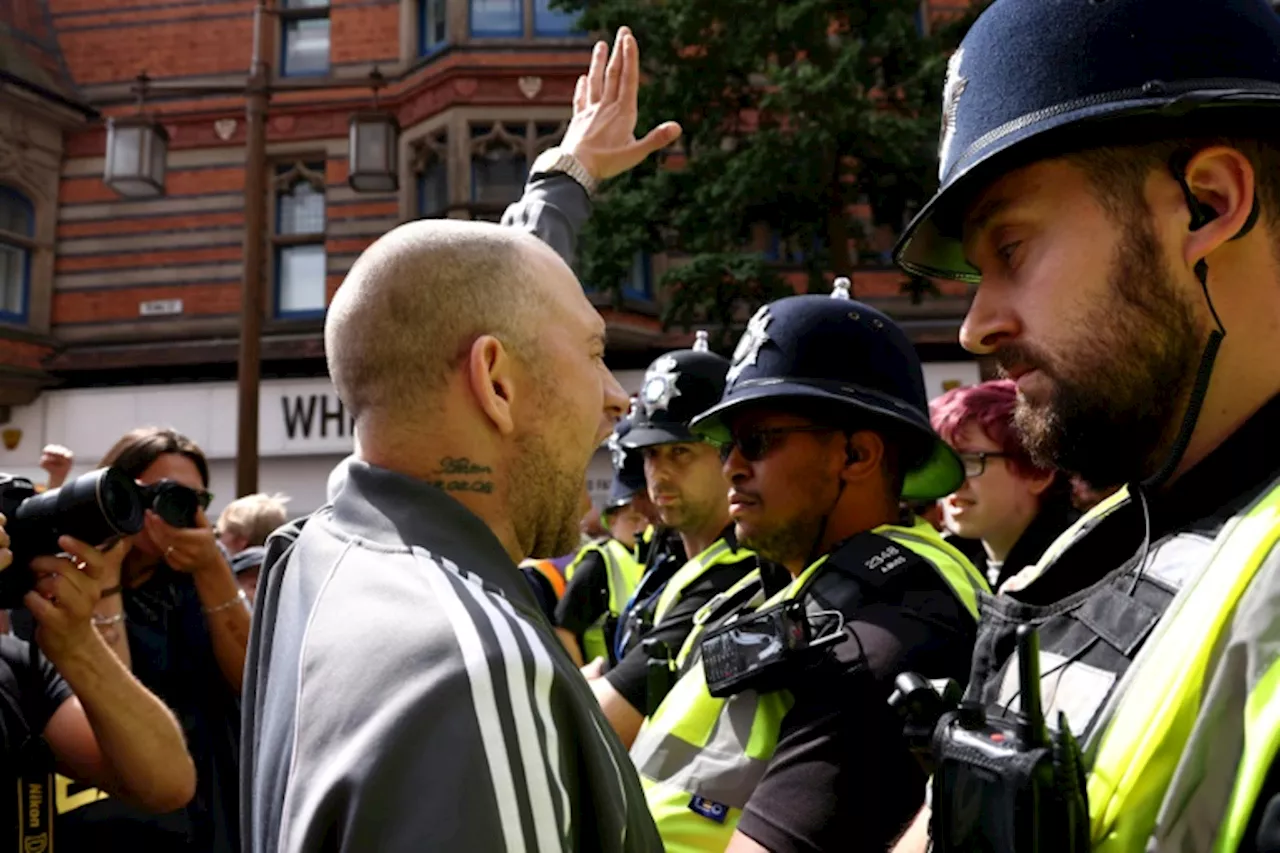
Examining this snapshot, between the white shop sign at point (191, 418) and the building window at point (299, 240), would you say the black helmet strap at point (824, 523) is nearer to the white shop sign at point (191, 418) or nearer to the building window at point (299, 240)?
the white shop sign at point (191, 418)

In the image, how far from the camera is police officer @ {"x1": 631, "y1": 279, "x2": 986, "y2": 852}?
1.77 metres

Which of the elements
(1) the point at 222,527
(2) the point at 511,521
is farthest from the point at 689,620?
(1) the point at 222,527

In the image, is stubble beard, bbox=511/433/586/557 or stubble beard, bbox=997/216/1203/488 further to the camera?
stubble beard, bbox=511/433/586/557

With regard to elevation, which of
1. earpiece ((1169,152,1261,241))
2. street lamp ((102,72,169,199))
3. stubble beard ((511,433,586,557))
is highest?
street lamp ((102,72,169,199))

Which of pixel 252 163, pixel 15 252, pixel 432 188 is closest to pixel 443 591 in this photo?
pixel 252 163

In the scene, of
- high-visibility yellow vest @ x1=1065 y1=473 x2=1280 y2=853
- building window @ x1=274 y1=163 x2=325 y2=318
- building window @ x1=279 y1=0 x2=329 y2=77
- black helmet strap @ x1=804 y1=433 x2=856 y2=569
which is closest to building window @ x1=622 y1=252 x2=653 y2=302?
building window @ x1=274 y1=163 x2=325 y2=318

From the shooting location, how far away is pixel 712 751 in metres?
2.01

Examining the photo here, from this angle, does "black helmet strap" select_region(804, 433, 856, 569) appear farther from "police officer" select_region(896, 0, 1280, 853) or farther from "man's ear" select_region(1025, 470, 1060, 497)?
"man's ear" select_region(1025, 470, 1060, 497)

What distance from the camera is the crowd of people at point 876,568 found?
3.38 ft

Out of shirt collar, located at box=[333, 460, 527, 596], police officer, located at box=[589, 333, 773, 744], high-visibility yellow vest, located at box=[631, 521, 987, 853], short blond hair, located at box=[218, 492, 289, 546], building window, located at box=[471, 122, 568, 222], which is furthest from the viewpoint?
building window, located at box=[471, 122, 568, 222]

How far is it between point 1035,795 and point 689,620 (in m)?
1.98

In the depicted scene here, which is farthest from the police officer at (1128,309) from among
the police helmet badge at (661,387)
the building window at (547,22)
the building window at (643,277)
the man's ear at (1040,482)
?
the building window at (547,22)

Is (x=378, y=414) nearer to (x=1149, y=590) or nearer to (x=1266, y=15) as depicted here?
(x=1149, y=590)

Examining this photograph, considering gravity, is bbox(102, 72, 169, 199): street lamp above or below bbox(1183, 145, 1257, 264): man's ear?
above
